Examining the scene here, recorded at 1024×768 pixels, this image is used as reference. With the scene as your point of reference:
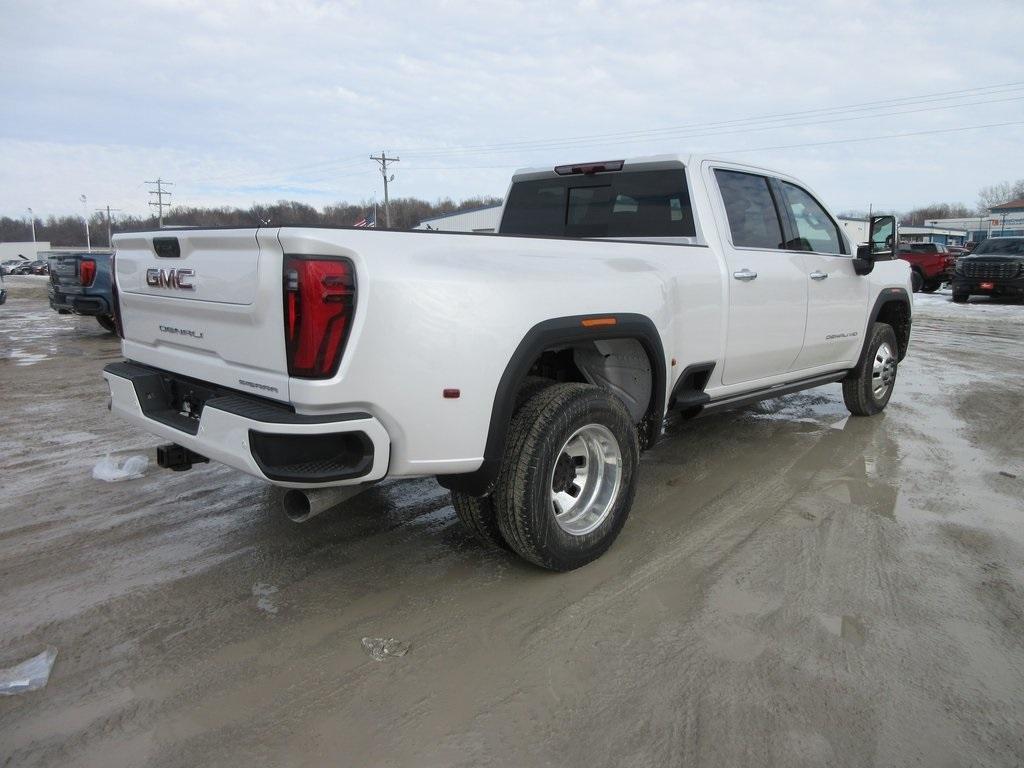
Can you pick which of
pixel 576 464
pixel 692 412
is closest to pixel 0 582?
pixel 576 464

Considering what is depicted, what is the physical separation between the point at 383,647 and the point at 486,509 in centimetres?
76

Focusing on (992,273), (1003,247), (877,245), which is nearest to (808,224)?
(877,245)

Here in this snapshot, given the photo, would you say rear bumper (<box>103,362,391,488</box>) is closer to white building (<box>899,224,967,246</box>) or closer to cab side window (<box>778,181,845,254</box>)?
cab side window (<box>778,181,845,254</box>)

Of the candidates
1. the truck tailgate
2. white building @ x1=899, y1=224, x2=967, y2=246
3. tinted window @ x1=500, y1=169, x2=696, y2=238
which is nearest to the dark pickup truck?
tinted window @ x1=500, y1=169, x2=696, y2=238

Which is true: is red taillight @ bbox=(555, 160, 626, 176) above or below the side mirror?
above

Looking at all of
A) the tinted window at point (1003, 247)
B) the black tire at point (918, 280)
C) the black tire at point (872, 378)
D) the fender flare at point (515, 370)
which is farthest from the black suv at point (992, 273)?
the fender flare at point (515, 370)

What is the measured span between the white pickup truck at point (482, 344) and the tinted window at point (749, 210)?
0.7 inches

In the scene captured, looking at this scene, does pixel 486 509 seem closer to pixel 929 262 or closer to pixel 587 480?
pixel 587 480

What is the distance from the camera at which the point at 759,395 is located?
4.69 m

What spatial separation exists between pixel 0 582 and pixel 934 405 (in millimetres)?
7352

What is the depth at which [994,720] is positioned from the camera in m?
2.29

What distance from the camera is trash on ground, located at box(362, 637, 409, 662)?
2658mm

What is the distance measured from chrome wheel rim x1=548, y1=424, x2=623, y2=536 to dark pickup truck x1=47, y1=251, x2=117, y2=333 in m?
10.3

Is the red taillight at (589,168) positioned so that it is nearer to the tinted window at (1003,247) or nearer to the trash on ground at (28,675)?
the trash on ground at (28,675)
